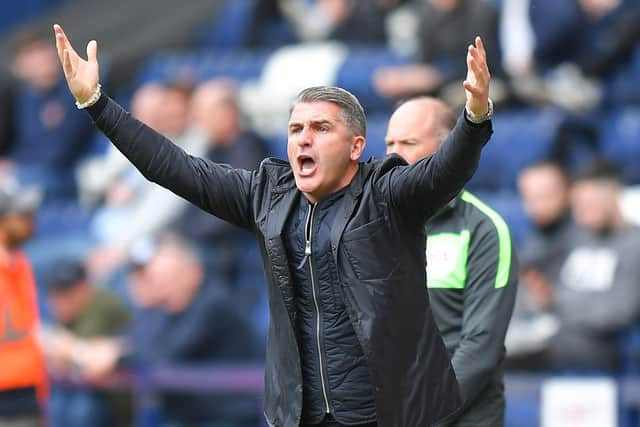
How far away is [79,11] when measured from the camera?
47.1ft

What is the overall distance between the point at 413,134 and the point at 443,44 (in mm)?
5375

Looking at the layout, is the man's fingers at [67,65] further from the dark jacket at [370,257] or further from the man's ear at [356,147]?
the man's ear at [356,147]

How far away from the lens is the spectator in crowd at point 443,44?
31.6 ft

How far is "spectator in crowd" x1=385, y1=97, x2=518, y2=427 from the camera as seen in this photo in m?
4.63

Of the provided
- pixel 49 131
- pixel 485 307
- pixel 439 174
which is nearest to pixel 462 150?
pixel 439 174

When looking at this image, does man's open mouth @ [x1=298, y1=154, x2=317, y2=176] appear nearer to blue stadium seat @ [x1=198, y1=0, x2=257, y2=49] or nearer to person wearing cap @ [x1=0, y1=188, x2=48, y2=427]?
person wearing cap @ [x1=0, y1=188, x2=48, y2=427]

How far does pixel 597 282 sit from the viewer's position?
777 cm

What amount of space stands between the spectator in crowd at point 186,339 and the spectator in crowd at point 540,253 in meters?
1.59

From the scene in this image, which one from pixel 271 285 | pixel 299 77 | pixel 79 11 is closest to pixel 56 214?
pixel 299 77

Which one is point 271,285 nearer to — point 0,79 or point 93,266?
point 93,266

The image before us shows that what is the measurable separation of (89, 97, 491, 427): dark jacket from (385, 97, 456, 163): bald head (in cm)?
58

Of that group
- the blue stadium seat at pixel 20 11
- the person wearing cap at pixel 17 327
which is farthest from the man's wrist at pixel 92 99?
the blue stadium seat at pixel 20 11

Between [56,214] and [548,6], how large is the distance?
4.54 meters

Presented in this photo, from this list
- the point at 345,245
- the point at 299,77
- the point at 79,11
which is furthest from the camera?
the point at 79,11
